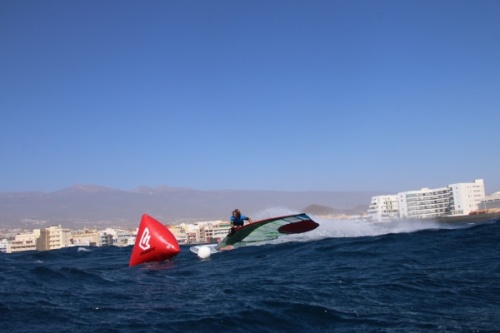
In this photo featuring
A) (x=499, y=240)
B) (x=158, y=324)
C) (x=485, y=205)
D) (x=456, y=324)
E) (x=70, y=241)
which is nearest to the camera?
(x=456, y=324)

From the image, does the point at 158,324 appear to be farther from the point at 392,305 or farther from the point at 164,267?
the point at 164,267

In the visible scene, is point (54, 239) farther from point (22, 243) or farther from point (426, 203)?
point (426, 203)

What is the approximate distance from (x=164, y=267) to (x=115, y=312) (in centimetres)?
652

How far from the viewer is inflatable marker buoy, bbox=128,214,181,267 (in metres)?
15.1

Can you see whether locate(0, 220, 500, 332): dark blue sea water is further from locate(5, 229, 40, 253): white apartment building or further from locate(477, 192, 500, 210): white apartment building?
locate(477, 192, 500, 210): white apartment building

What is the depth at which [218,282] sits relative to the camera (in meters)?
9.87

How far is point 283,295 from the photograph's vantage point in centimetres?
781

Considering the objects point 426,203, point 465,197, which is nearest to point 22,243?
point 426,203

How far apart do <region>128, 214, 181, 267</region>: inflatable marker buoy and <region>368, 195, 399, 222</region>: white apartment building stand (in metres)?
148

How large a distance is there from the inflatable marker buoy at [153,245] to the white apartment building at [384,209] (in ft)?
484

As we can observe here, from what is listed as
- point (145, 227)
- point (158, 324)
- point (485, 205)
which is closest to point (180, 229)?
point (485, 205)

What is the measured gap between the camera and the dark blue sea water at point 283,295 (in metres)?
6.13

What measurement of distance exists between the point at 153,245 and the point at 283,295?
834cm

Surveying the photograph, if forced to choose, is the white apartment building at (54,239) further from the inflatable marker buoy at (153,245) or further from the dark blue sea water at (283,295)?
the dark blue sea water at (283,295)
